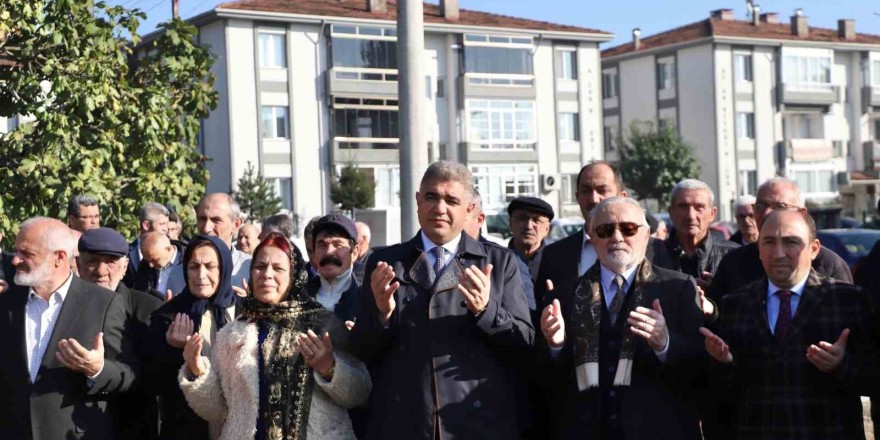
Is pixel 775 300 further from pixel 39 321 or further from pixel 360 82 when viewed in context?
pixel 360 82

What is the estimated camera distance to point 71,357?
5.55 meters

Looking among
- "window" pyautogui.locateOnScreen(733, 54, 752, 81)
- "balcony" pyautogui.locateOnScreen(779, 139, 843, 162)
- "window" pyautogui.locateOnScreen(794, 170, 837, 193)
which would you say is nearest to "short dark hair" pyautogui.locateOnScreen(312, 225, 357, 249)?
"window" pyautogui.locateOnScreen(733, 54, 752, 81)

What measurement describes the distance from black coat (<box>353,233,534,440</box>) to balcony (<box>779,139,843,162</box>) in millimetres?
54412

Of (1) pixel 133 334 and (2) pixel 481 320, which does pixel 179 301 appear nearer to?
(1) pixel 133 334

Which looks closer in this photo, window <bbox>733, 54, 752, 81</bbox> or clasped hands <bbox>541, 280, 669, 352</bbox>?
clasped hands <bbox>541, 280, 669, 352</bbox>

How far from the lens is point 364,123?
150 ft

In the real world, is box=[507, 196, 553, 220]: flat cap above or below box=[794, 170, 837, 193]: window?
below

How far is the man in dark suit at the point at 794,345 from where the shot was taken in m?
4.97

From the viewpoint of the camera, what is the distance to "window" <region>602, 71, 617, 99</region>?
60.0 m

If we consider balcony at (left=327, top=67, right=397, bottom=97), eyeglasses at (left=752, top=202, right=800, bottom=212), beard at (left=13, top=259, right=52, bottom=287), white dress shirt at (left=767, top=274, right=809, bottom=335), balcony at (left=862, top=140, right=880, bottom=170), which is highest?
balcony at (left=327, top=67, right=397, bottom=97)

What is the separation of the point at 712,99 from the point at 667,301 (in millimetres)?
51125

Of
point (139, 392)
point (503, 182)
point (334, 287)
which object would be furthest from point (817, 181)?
point (139, 392)

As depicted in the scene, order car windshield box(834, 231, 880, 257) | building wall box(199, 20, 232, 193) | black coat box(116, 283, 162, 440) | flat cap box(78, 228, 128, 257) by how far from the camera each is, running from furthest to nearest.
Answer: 1. building wall box(199, 20, 232, 193)
2. car windshield box(834, 231, 880, 257)
3. flat cap box(78, 228, 128, 257)
4. black coat box(116, 283, 162, 440)

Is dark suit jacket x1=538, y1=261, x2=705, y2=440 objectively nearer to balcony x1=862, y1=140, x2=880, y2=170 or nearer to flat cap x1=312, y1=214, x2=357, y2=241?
flat cap x1=312, y1=214, x2=357, y2=241
